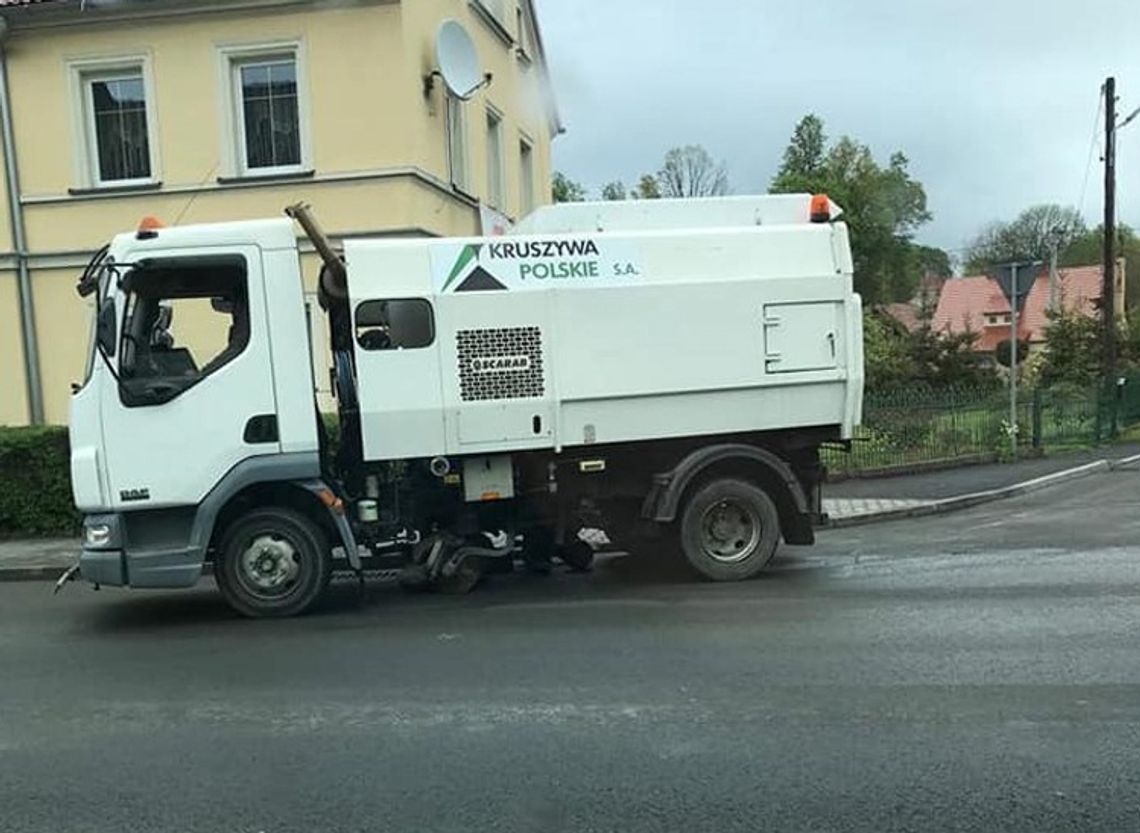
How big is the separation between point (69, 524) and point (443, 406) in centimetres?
684

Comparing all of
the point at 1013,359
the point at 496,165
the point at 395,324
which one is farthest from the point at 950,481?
the point at 395,324

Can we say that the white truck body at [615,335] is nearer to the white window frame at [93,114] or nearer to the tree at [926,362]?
the white window frame at [93,114]

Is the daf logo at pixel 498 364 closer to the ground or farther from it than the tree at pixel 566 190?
closer to the ground

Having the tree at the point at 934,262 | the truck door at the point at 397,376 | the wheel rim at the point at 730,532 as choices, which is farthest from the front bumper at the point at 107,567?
the tree at the point at 934,262

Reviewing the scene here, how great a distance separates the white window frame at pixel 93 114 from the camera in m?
15.0

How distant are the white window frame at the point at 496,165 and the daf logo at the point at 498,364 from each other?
454 inches

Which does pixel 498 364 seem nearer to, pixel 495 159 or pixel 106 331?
pixel 106 331

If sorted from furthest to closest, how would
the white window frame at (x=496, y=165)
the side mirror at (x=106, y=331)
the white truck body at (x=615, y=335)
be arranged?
the white window frame at (x=496, y=165)
the white truck body at (x=615, y=335)
the side mirror at (x=106, y=331)

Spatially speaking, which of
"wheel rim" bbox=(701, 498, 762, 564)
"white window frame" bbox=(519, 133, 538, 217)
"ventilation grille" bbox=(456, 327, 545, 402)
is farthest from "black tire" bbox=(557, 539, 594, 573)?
"white window frame" bbox=(519, 133, 538, 217)

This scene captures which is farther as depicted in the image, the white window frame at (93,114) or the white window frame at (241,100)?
the white window frame at (93,114)

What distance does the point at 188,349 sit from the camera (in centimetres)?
805

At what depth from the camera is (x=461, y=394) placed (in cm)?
805

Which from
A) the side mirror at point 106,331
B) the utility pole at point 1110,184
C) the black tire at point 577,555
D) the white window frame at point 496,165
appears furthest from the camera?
the utility pole at point 1110,184

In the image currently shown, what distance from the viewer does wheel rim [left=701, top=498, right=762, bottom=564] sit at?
28.4 ft
